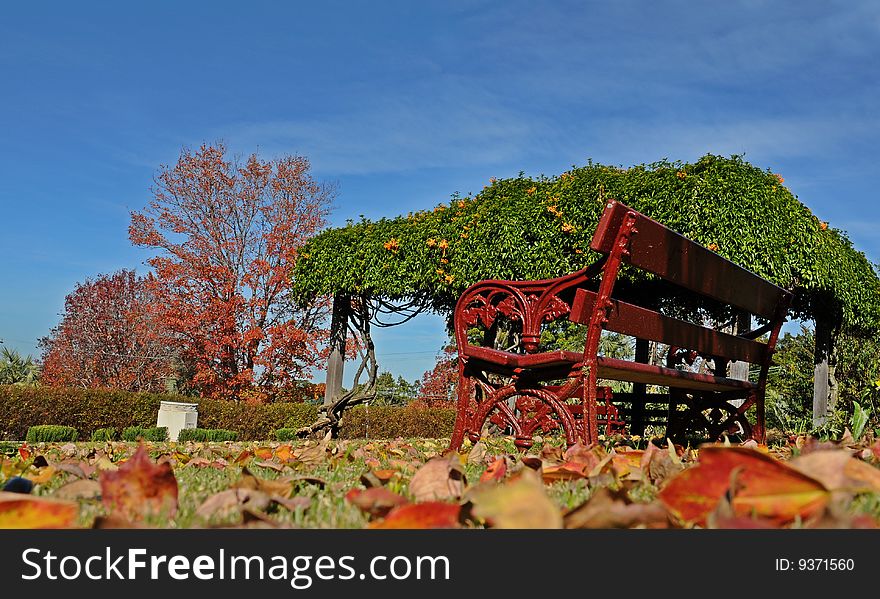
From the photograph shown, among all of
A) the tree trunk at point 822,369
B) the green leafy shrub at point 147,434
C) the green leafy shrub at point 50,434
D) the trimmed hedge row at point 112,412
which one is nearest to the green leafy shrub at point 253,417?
the trimmed hedge row at point 112,412

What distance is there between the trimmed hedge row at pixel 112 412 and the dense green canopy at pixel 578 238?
4560mm

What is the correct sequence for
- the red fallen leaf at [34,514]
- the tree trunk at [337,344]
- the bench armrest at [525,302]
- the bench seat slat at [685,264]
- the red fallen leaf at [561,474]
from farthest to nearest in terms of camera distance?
the tree trunk at [337,344], the bench armrest at [525,302], the bench seat slat at [685,264], the red fallen leaf at [561,474], the red fallen leaf at [34,514]

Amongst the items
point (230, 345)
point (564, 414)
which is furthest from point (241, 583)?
point (230, 345)

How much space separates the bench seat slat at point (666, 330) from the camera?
3.24 m

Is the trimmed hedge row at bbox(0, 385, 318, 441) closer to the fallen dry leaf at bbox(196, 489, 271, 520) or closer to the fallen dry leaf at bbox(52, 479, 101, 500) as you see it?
the fallen dry leaf at bbox(52, 479, 101, 500)

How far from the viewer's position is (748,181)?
7.88 metres

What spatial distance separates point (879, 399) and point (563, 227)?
15.6ft

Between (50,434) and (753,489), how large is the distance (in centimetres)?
1249

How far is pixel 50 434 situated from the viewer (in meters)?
11.4

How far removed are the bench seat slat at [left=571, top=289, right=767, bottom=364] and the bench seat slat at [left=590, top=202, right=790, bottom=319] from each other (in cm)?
22

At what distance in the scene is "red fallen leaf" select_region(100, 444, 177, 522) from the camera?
3.79 feet

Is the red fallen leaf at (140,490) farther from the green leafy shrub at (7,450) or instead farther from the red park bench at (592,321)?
the green leafy shrub at (7,450)

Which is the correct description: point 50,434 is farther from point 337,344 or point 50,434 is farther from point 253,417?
point 337,344

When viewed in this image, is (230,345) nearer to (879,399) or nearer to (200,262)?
(200,262)
